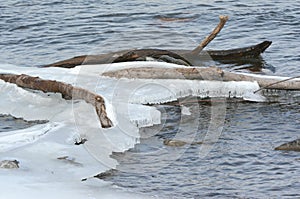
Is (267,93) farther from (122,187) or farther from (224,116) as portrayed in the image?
(122,187)

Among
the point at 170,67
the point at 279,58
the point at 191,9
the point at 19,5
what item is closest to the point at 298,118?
the point at 170,67

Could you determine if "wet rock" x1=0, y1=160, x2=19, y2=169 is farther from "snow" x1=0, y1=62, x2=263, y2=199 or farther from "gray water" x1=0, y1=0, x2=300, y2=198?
"gray water" x1=0, y1=0, x2=300, y2=198

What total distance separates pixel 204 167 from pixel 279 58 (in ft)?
15.3

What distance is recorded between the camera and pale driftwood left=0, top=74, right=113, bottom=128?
7.03 meters

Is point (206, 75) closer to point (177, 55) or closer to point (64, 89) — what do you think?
point (177, 55)

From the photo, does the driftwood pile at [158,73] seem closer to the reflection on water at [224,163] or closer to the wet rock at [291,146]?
the reflection on water at [224,163]

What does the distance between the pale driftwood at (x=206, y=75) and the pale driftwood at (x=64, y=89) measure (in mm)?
1076

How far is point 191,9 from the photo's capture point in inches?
563

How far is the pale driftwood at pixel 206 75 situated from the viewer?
27.5ft

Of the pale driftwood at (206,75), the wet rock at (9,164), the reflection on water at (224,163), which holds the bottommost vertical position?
the reflection on water at (224,163)

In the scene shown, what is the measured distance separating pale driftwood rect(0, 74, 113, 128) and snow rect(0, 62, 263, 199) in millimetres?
108

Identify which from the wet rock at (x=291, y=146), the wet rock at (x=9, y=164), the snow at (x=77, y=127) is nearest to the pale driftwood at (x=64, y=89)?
the snow at (x=77, y=127)

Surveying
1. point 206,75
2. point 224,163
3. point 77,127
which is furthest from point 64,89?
point 224,163

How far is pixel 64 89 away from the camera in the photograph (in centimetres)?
779
